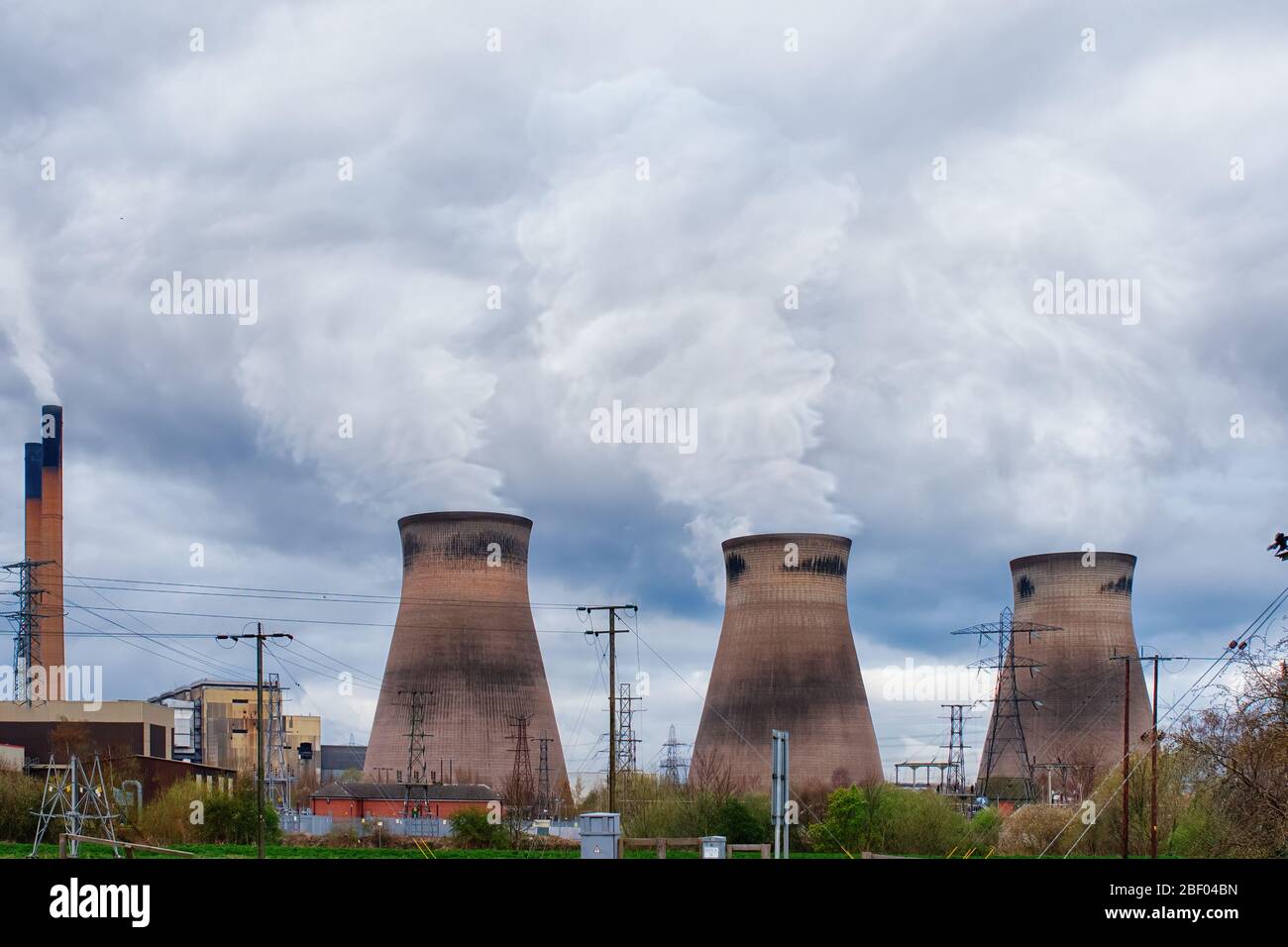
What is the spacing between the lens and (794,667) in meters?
35.6

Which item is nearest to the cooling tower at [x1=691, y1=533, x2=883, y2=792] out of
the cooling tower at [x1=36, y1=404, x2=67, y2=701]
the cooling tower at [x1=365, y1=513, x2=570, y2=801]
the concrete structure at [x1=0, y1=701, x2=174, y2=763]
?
the cooling tower at [x1=365, y1=513, x2=570, y2=801]

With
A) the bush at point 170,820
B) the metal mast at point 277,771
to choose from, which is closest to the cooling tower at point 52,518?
the metal mast at point 277,771

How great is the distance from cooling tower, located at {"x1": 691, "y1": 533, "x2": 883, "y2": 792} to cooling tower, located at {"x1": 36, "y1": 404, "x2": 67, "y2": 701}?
1838 cm

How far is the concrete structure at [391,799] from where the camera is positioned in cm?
3594

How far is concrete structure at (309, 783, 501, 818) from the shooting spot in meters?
35.9

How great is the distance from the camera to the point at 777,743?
7102mm

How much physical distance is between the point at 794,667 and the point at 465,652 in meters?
8.00

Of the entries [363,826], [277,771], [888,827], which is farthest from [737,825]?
[277,771]

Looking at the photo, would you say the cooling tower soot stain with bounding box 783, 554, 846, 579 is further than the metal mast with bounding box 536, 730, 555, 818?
No

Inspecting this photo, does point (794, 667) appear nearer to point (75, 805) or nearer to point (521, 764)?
point (521, 764)

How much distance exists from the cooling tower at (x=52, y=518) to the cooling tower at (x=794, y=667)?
18.4m

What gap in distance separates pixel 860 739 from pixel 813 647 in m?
2.99

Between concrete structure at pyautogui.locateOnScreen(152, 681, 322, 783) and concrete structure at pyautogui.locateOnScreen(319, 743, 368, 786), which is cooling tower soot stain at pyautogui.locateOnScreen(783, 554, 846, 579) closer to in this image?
concrete structure at pyautogui.locateOnScreen(152, 681, 322, 783)
